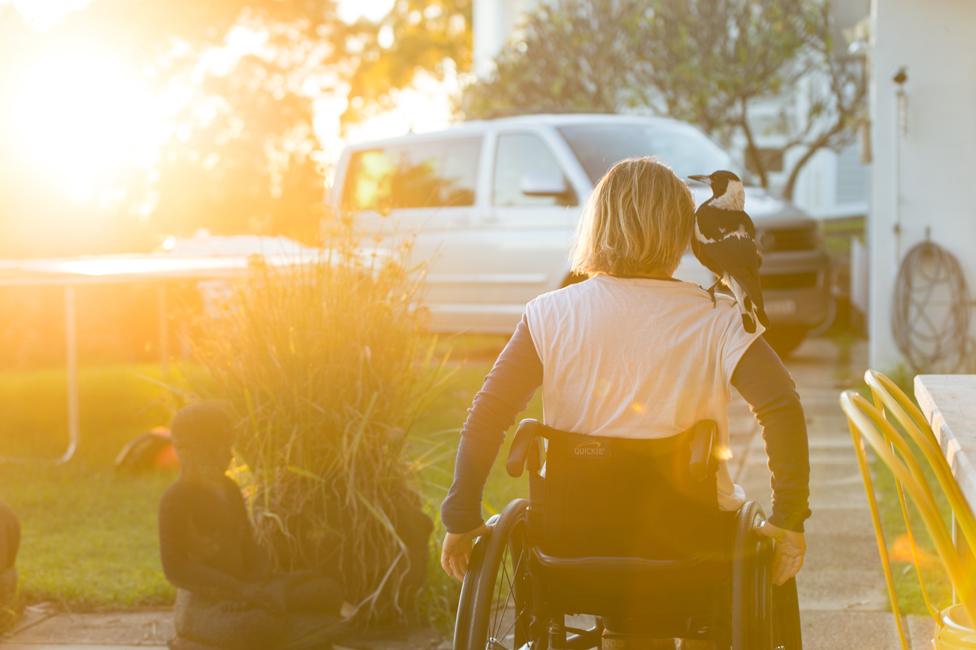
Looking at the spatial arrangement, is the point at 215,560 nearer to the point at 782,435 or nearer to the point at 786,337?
the point at 782,435

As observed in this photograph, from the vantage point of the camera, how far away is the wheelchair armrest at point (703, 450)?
2.61m

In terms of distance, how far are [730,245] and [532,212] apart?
25.8 feet

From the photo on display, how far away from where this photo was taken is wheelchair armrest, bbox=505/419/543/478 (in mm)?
2625

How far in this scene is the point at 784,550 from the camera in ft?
8.60

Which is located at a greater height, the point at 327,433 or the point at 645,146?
the point at 645,146

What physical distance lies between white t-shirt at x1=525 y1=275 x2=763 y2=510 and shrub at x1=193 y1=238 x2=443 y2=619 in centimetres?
162

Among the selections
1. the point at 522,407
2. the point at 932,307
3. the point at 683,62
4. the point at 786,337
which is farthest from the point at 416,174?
the point at 522,407

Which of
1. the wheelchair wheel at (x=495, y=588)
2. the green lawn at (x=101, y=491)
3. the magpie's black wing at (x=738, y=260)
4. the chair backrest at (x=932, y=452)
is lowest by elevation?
the green lawn at (x=101, y=491)

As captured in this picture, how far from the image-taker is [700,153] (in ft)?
35.0

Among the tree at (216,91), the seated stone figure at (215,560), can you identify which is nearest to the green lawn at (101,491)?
the seated stone figure at (215,560)

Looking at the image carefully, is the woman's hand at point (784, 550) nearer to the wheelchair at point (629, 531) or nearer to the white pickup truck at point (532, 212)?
the wheelchair at point (629, 531)

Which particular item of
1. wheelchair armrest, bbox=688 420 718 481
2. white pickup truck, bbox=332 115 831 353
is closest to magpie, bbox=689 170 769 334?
wheelchair armrest, bbox=688 420 718 481

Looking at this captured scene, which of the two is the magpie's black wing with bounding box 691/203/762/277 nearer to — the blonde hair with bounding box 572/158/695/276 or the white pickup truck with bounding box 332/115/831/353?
the blonde hair with bounding box 572/158/695/276

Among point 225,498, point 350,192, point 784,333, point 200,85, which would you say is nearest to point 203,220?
point 200,85
